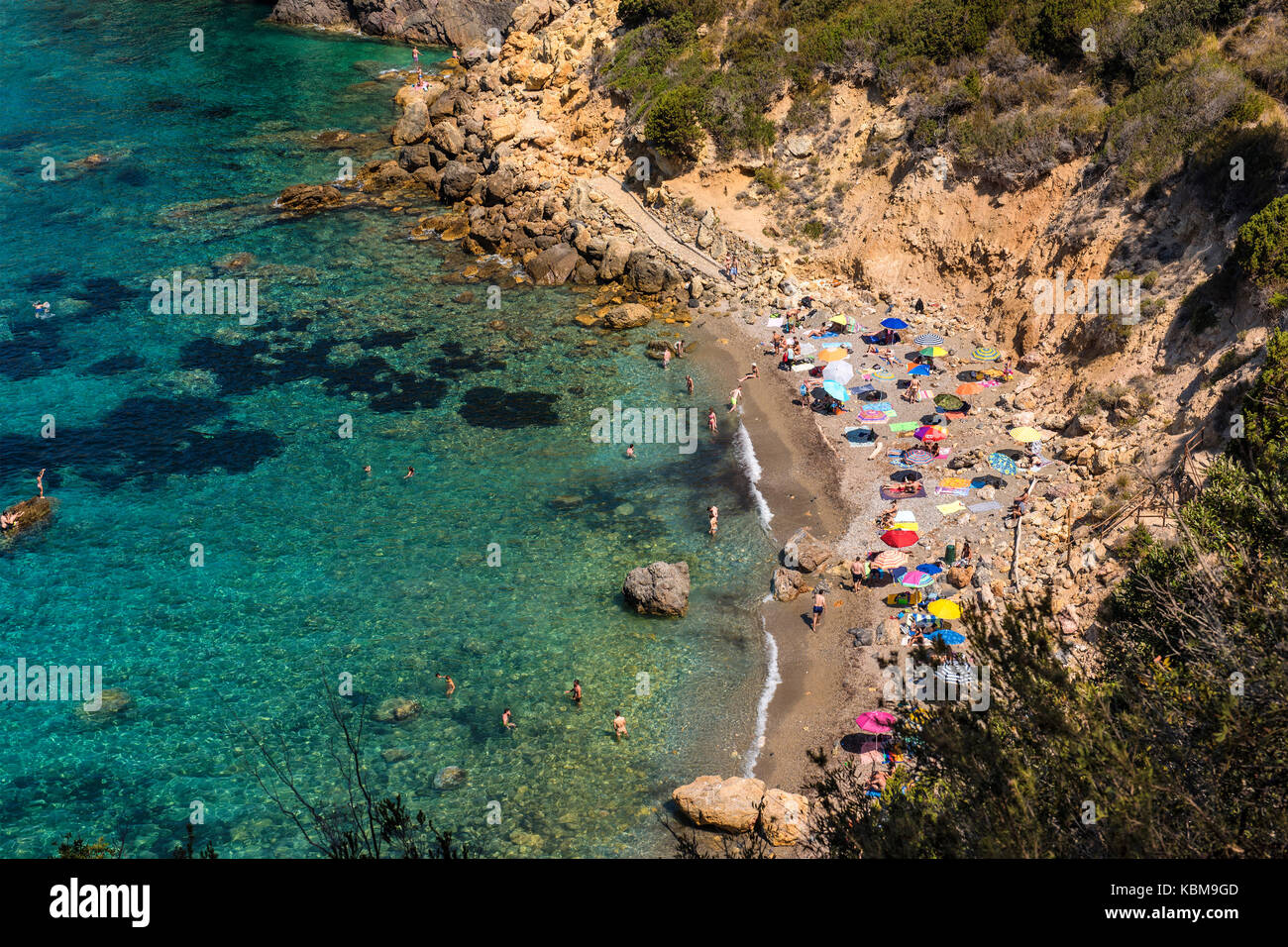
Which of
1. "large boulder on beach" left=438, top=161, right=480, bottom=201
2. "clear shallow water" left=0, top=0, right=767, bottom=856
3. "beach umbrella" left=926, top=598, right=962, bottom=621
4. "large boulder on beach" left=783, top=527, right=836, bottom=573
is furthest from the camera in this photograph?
"large boulder on beach" left=438, top=161, right=480, bottom=201

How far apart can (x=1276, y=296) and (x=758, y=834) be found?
964 inches

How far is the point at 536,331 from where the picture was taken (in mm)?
48656

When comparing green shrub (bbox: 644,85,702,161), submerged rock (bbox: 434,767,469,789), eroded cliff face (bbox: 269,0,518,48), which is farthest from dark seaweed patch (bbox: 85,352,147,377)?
eroded cliff face (bbox: 269,0,518,48)

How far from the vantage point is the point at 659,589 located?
3262cm

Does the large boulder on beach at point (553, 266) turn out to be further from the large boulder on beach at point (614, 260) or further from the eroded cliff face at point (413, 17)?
the eroded cliff face at point (413, 17)

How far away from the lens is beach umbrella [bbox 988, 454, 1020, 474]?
1435 inches

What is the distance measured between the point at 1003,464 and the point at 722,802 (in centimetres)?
1827

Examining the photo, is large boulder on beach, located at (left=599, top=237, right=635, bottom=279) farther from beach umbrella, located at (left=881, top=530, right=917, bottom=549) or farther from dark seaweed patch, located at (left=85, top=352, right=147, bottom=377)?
beach umbrella, located at (left=881, top=530, right=917, bottom=549)

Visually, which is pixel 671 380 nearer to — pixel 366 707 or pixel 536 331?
pixel 536 331

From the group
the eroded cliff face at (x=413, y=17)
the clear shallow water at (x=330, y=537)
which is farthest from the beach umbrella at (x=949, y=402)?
the eroded cliff face at (x=413, y=17)

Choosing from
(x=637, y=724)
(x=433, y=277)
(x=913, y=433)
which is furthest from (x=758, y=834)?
(x=433, y=277)

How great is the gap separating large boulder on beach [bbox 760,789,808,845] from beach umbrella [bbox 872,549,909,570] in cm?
995

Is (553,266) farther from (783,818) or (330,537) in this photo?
(783,818)

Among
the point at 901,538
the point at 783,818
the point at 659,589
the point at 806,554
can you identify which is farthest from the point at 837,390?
the point at 783,818
